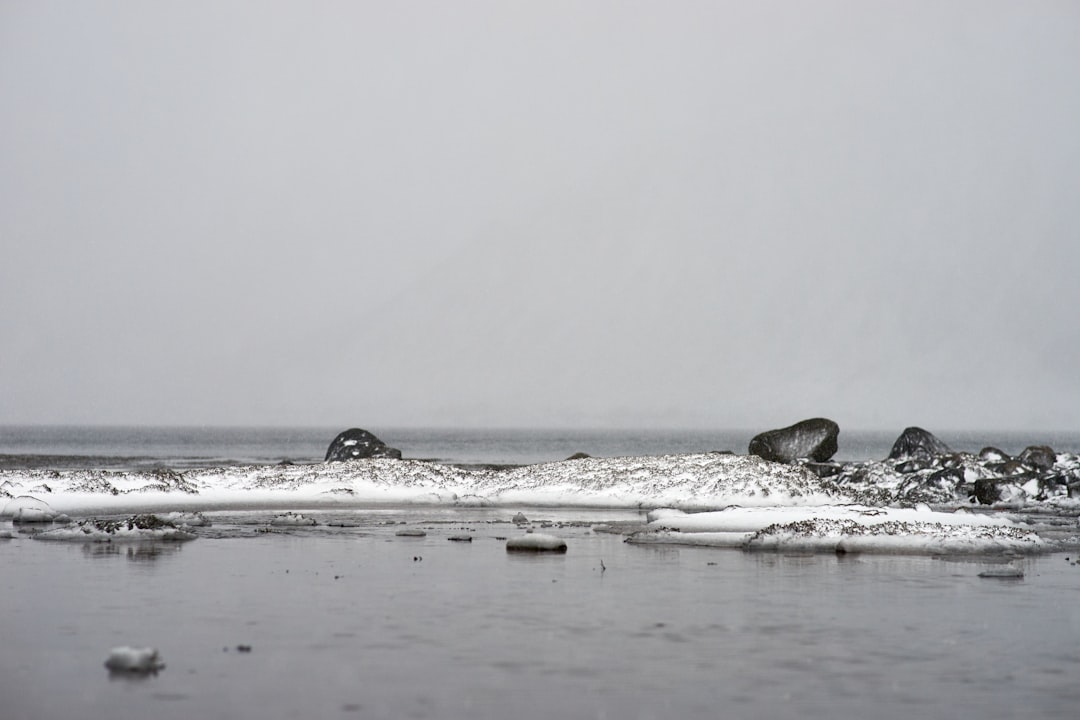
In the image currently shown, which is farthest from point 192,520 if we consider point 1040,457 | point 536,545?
point 1040,457

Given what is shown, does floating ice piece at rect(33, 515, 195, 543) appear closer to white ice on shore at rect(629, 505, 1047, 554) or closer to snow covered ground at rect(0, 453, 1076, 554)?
snow covered ground at rect(0, 453, 1076, 554)

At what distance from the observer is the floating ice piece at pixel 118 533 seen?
28.0m

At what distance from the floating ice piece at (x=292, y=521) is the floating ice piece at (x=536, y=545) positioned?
8169 mm

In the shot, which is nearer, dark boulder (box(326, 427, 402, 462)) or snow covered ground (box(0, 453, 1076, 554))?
snow covered ground (box(0, 453, 1076, 554))

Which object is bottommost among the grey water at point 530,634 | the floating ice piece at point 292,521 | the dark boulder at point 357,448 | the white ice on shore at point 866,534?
the grey water at point 530,634

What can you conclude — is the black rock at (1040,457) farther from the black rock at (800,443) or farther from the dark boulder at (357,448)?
the dark boulder at (357,448)

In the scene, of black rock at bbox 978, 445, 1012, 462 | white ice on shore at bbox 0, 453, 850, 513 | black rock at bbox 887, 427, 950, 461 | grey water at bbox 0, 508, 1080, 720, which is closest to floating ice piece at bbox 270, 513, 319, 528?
grey water at bbox 0, 508, 1080, 720

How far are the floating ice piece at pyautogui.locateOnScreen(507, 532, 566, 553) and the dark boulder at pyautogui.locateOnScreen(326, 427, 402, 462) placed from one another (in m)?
30.5

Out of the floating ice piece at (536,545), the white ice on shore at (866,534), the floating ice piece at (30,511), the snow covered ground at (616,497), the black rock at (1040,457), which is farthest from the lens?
the black rock at (1040,457)

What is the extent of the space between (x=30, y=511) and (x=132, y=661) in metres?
22.6

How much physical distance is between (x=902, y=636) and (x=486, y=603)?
6509 millimetres

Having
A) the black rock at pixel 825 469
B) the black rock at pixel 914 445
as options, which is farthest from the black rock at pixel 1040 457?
the black rock at pixel 825 469

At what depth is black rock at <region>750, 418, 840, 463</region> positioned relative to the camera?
190 ft

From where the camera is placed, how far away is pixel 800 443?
Result: 5822 cm
